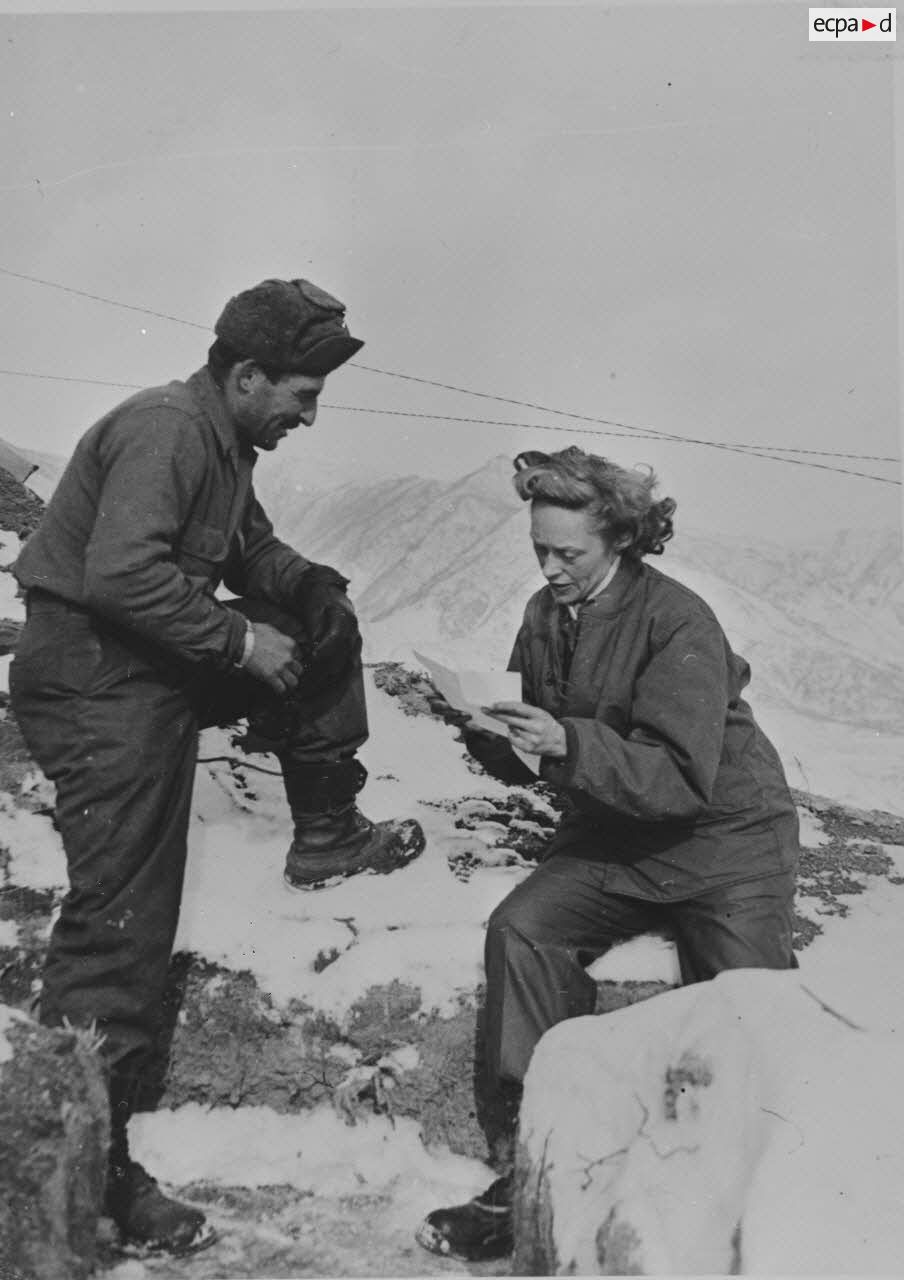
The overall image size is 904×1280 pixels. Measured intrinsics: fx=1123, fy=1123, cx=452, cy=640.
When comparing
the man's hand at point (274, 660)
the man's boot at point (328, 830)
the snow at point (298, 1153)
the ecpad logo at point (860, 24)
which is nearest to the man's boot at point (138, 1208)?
the snow at point (298, 1153)

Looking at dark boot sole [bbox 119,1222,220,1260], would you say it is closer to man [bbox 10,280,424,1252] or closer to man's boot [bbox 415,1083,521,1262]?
man [bbox 10,280,424,1252]

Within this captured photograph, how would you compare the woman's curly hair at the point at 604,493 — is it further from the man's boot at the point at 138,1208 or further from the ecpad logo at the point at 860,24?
the man's boot at the point at 138,1208

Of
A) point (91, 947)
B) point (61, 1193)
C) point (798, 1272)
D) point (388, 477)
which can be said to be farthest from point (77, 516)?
point (388, 477)

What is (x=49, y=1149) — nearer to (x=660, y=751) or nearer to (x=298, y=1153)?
(x=298, y=1153)

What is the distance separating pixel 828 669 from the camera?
7.38 meters

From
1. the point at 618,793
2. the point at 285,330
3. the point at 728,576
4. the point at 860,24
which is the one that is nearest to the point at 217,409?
the point at 285,330

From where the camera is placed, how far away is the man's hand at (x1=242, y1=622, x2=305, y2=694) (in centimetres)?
285

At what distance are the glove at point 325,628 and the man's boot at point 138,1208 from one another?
1147 mm

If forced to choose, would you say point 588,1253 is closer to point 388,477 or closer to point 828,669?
point 828,669

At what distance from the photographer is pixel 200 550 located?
2.84 meters

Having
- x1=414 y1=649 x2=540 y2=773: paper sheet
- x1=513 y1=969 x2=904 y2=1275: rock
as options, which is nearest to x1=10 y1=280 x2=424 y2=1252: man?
x1=414 y1=649 x2=540 y2=773: paper sheet

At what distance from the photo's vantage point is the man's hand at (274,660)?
2848 millimetres

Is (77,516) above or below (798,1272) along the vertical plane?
above

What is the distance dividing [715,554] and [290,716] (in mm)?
5204
